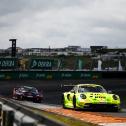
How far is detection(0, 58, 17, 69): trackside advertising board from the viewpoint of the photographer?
67688 mm

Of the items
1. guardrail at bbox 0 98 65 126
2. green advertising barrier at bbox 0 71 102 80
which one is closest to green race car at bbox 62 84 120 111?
guardrail at bbox 0 98 65 126

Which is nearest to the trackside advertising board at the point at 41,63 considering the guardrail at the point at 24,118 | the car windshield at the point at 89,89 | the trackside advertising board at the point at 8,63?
the trackside advertising board at the point at 8,63

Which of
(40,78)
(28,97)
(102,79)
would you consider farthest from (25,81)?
(28,97)

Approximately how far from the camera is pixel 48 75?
67562 millimetres

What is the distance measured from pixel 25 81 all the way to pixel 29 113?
59.6 m

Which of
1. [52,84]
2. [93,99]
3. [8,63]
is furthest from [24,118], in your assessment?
[8,63]

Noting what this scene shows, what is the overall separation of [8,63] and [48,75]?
5381 mm

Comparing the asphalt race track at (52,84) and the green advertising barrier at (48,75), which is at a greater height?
the green advertising barrier at (48,75)

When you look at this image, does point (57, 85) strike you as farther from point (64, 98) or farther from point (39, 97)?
point (64, 98)

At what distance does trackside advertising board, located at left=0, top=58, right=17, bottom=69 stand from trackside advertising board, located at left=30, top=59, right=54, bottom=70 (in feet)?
7.51

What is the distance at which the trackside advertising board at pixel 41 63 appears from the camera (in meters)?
69.4

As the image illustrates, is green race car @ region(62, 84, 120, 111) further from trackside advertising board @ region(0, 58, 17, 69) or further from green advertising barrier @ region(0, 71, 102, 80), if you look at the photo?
trackside advertising board @ region(0, 58, 17, 69)

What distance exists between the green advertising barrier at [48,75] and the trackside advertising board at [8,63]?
1.80 m

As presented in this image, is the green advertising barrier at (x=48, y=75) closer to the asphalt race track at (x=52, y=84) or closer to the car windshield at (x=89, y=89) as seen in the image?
the asphalt race track at (x=52, y=84)
